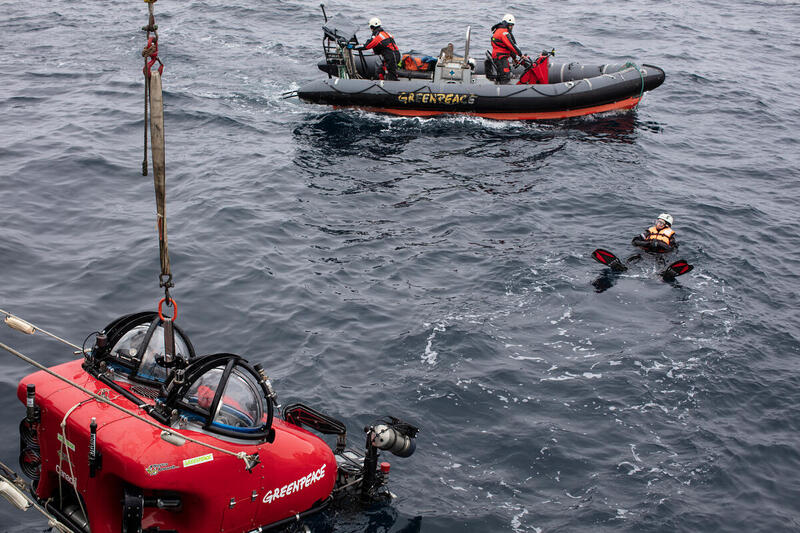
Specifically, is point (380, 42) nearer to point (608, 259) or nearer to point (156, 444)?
point (608, 259)

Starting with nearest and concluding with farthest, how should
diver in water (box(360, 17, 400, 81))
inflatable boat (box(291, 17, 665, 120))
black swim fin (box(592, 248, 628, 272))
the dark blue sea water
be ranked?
the dark blue sea water, black swim fin (box(592, 248, 628, 272)), diver in water (box(360, 17, 400, 81)), inflatable boat (box(291, 17, 665, 120))

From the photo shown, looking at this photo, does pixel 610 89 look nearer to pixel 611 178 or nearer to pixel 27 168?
pixel 611 178

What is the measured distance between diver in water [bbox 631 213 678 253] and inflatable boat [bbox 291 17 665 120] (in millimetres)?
8213

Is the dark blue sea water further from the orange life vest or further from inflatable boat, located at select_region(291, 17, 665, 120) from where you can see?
the orange life vest

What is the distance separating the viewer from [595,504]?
9.55m

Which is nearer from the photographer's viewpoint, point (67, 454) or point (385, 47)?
point (67, 454)

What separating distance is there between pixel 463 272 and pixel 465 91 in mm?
9278

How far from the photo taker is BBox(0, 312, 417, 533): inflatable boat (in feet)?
22.1

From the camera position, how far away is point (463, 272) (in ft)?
49.1

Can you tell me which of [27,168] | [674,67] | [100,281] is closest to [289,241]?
[100,281]

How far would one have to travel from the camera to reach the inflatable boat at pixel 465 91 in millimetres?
22375

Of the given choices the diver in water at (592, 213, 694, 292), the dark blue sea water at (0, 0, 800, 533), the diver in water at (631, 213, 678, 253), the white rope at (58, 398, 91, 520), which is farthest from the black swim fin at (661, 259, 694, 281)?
the white rope at (58, 398, 91, 520)

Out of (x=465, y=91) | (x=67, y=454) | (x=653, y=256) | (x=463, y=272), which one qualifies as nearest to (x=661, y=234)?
(x=653, y=256)

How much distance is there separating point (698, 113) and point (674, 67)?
556 cm
